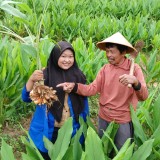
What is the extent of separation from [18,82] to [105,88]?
3.33ft

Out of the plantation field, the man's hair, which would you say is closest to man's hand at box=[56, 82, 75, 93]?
the plantation field

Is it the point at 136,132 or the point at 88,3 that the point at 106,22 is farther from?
the point at 136,132

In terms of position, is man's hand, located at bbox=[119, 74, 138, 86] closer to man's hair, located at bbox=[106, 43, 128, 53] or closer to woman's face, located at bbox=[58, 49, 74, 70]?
man's hair, located at bbox=[106, 43, 128, 53]

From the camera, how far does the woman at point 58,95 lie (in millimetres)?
2002

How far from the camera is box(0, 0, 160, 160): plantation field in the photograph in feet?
6.07

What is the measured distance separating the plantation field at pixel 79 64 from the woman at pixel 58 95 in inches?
4.7

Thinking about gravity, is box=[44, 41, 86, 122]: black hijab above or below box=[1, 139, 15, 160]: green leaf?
above

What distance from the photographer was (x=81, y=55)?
3.33 m

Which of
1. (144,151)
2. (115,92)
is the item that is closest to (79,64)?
(115,92)

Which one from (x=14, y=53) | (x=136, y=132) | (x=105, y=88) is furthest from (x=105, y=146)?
(x=14, y=53)

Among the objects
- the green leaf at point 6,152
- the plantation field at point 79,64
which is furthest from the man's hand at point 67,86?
the green leaf at point 6,152

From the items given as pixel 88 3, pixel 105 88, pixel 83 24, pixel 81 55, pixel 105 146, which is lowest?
pixel 105 146

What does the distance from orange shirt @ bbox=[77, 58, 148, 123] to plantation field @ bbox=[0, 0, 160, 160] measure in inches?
2.8

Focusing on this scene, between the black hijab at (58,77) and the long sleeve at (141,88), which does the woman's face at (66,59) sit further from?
the long sleeve at (141,88)
